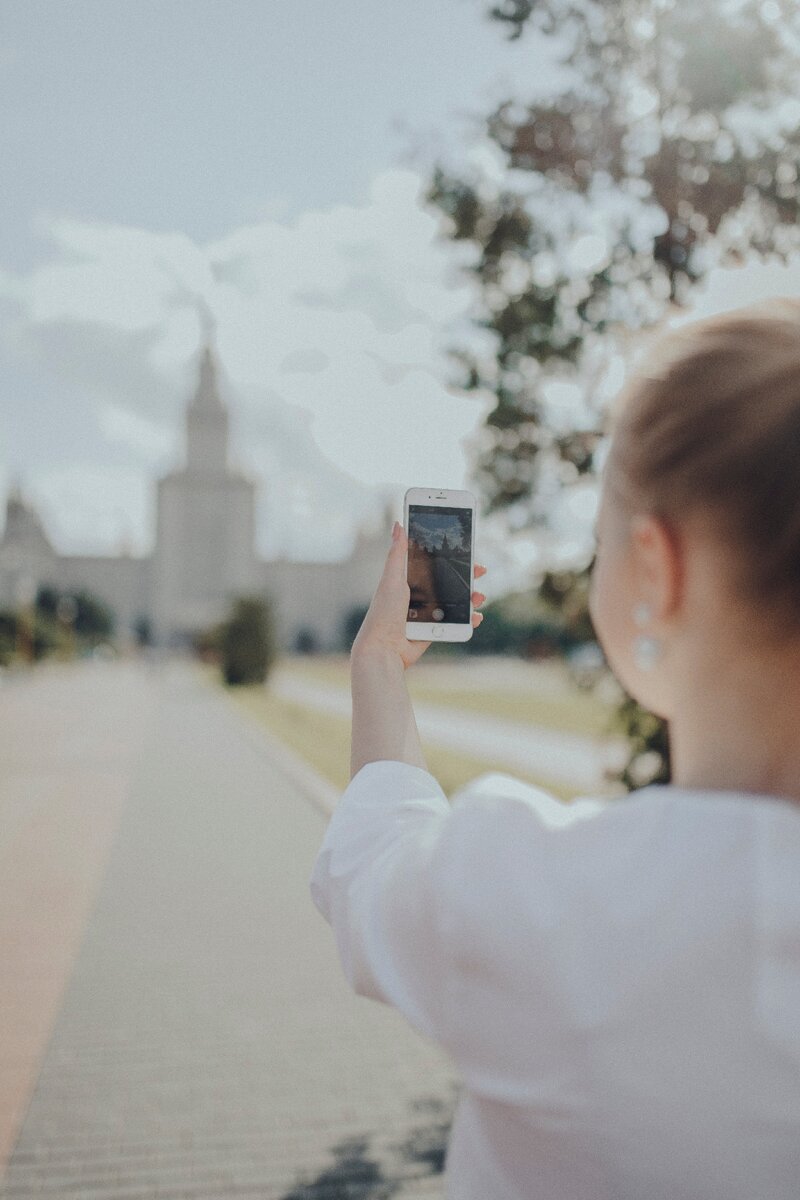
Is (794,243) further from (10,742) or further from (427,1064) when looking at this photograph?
(10,742)

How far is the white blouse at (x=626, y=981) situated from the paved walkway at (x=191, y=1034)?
10.3ft

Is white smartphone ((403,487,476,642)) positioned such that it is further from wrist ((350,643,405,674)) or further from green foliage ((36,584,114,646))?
green foliage ((36,584,114,646))

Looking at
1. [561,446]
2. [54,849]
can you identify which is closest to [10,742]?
[54,849]

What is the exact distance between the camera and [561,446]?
6078 millimetres

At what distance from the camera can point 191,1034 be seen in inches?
199

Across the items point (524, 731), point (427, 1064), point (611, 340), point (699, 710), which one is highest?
point (611, 340)

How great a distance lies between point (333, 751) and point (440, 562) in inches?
605

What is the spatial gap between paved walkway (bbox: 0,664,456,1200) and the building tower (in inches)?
4502

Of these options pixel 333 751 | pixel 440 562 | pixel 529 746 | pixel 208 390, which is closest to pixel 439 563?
pixel 440 562

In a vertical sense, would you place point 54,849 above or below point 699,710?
below

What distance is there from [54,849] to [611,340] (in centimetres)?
657

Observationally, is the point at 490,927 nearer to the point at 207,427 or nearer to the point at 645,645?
the point at 645,645

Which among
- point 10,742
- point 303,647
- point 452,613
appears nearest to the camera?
point 452,613

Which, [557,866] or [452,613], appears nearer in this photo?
[557,866]
